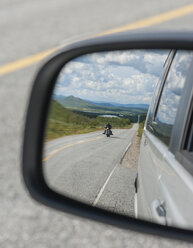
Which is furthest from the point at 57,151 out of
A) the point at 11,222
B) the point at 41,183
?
the point at 11,222

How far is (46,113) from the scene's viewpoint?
1513mm

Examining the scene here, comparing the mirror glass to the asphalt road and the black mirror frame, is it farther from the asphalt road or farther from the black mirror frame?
the asphalt road

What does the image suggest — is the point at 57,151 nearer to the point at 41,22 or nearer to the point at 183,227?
the point at 183,227

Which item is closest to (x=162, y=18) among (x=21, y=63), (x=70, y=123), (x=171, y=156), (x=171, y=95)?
(x=21, y=63)

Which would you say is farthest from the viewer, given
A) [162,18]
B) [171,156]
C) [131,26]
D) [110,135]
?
[162,18]

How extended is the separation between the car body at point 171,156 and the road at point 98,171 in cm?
8

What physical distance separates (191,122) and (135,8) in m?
8.88

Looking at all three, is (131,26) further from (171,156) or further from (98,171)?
(98,171)

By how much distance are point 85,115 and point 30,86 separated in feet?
11.4

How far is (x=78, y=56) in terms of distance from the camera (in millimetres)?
1576

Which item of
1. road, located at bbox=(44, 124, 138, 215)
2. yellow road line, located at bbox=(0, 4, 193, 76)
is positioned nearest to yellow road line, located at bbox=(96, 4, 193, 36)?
yellow road line, located at bbox=(0, 4, 193, 76)

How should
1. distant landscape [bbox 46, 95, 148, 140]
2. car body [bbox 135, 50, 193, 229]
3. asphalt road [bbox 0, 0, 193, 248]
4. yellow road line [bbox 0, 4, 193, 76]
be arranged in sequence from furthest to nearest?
yellow road line [bbox 0, 4, 193, 76], asphalt road [bbox 0, 0, 193, 248], distant landscape [bbox 46, 95, 148, 140], car body [bbox 135, 50, 193, 229]

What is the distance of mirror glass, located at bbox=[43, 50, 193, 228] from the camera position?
1.40 metres

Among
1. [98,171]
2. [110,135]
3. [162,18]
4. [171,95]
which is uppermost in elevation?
[162,18]
